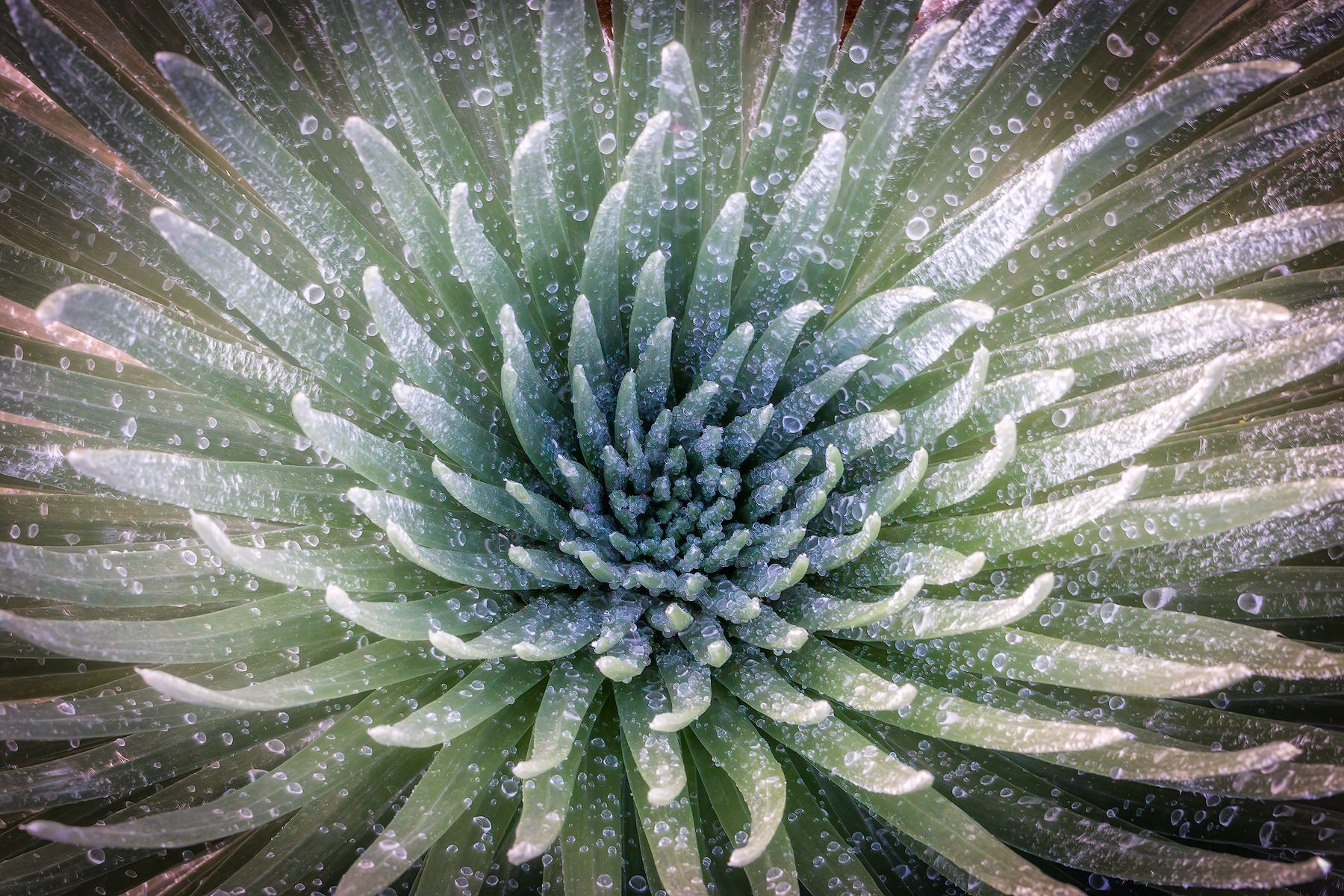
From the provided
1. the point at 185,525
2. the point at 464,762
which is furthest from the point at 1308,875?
the point at 185,525

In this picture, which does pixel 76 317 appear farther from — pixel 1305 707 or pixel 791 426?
pixel 1305 707

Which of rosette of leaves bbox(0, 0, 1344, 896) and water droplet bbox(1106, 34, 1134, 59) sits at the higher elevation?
water droplet bbox(1106, 34, 1134, 59)

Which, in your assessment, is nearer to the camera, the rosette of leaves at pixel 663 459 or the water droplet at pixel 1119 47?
the rosette of leaves at pixel 663 459

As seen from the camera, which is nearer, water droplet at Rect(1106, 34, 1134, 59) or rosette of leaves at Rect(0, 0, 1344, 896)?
rosette of leaves at Rect(0, 0, 1344, 896)

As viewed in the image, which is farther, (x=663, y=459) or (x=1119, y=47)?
(x=1119, y=47)

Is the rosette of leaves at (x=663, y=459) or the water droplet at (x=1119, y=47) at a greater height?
the water droplet at (x=1119, y=47)

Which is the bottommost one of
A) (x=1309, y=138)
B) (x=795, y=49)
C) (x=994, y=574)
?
(x=994, y=574)

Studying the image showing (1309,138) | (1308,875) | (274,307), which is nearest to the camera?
(1308,875)

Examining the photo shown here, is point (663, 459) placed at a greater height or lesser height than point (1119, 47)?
lesser
